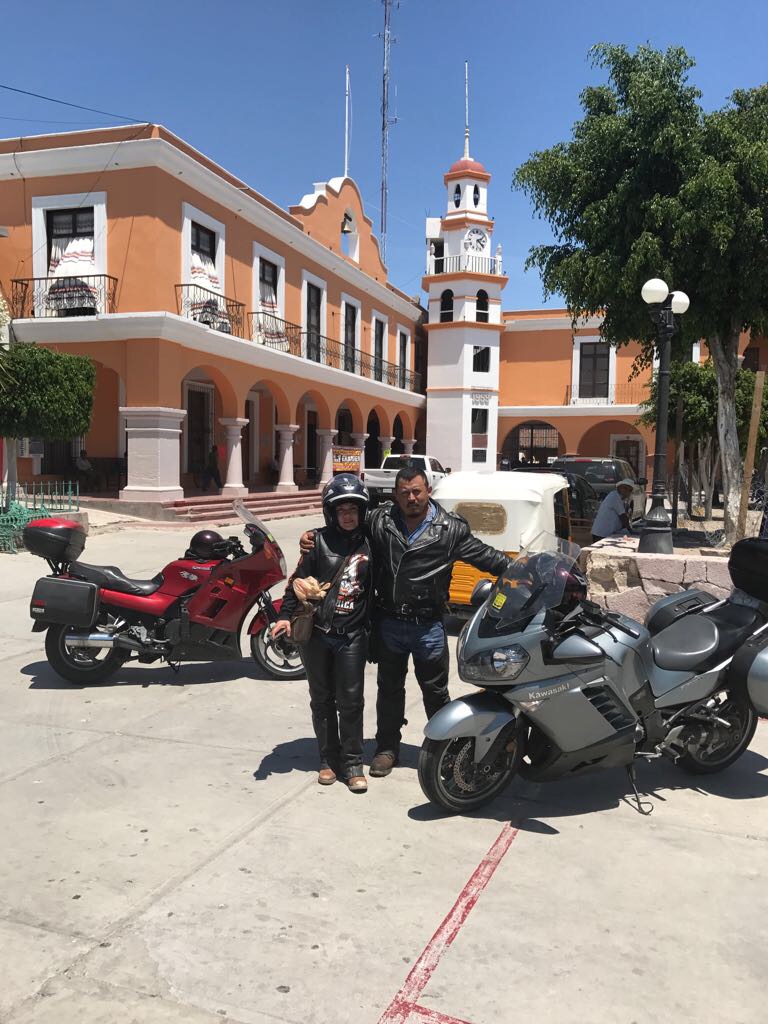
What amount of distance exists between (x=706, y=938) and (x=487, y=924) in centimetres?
78

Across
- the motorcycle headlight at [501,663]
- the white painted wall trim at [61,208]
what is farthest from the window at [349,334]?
the motorcycle headlight at [501,663]

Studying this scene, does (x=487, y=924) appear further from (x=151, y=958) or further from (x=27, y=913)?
(x=27, y=913)

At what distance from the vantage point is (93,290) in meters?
17.8

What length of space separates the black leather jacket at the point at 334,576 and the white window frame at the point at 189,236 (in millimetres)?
15371

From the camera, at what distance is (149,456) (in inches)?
672

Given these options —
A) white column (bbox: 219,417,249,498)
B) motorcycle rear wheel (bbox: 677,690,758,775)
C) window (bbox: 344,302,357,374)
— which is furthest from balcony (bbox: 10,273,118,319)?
motorcycle rear wheel (bbox: 677,690,758,775)

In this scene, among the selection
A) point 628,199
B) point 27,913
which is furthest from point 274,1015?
point 628,199

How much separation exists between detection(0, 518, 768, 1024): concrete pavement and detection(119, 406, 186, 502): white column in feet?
41.1

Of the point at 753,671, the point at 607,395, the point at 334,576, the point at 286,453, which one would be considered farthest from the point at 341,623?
the point at 607,395

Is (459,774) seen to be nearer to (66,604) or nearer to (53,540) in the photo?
(66,604)

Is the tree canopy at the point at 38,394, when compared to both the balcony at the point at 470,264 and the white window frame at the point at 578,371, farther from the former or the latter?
the white window frame at the point at 578,371

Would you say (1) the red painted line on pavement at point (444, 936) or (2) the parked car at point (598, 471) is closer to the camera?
(1) the red painted line on pavement at point (444, 936)

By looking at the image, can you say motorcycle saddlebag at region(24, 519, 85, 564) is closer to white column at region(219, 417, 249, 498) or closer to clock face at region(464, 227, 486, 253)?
white column at region(219, 417, 249, 498)

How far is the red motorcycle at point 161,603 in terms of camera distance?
19.0 feet
